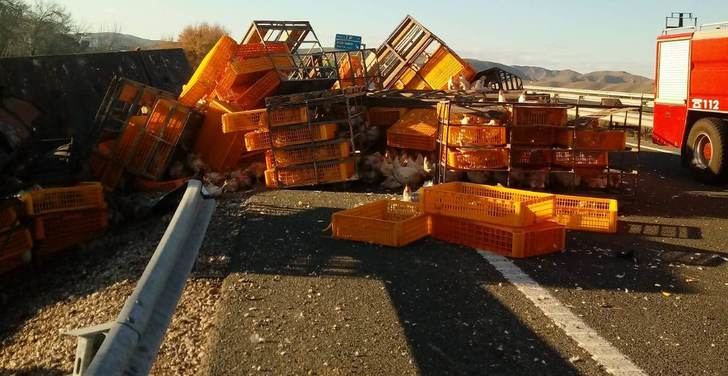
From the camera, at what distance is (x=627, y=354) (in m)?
4.51

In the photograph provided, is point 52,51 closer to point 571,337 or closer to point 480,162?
point 480,162

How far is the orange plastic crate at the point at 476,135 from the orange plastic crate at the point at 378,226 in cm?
241

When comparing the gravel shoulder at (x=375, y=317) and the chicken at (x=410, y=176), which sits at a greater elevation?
the chicken at (x=410, y=176)

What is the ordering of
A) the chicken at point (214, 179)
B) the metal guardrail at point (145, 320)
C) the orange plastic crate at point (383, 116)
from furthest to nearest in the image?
the orange plastic crate at point (383, 116)
the chicken at point (214, 179)
the metal guardrail at point (145, 320)

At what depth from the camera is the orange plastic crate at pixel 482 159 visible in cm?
986

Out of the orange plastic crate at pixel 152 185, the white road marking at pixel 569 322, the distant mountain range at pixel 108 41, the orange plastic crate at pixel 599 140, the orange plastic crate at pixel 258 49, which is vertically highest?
the distant mountain range at pixel 108 41

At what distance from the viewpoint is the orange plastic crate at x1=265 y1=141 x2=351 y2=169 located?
424 inches

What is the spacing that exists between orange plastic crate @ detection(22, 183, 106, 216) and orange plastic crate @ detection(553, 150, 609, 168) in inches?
260

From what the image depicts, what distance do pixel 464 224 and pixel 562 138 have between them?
3.61 meters

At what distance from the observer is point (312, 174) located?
35.4ft

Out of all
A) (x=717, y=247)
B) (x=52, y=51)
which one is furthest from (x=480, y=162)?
(x=52, y=51)

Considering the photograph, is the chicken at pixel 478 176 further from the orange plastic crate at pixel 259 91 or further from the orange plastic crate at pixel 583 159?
the orange plastic crate at pixel 259 91

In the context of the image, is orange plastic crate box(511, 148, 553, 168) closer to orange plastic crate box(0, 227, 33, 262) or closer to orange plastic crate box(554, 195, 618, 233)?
orange plastic crate box(554, 195, 618, 233)

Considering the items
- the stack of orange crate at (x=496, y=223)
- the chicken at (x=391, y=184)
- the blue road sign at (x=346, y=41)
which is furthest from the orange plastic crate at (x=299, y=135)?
the blue road sign at (x=346, y=41)
